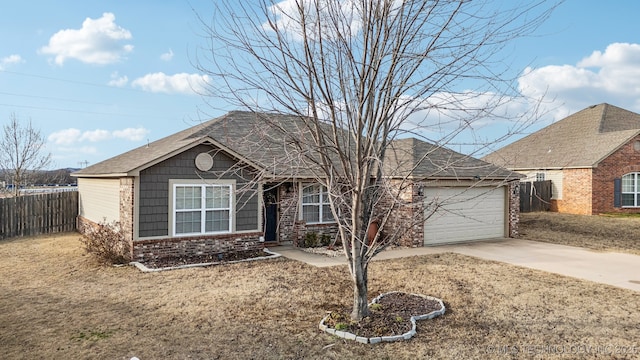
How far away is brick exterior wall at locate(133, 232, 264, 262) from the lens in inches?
417

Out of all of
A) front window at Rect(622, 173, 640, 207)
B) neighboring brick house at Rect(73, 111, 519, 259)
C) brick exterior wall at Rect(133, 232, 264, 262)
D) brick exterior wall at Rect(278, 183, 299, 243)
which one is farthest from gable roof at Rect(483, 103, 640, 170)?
brick exterior wall at Rect(133, 232, 264, 262)

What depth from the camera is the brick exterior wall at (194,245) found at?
1059cm

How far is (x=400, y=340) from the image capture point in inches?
222

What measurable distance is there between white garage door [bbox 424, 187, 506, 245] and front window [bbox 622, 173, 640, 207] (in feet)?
38.6

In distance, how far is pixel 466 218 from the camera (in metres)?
14.4

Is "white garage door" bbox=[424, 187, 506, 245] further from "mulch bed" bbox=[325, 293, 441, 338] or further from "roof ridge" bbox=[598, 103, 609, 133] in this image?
"roof ridge" bbox=[598, 103, 609, 133]

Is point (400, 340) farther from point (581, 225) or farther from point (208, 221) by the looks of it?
point (581, 225)

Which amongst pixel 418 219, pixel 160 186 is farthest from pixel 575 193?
pixel 160 186

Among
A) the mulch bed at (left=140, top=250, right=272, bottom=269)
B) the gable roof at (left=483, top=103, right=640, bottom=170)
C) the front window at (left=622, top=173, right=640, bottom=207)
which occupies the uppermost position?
the gable roof at (left=483, top=103, right=640, bottom=170)

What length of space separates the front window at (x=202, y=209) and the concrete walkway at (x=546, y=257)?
2105mm

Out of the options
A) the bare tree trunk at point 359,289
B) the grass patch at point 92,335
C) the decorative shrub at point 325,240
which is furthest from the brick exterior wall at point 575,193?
the grass patch at point 92,335

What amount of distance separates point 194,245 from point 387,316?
661 cm

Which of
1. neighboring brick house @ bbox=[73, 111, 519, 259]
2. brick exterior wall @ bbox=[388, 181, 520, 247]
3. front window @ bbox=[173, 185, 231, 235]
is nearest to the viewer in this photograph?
neighboring brick house @ bbox=[73, 111, 519, 259]

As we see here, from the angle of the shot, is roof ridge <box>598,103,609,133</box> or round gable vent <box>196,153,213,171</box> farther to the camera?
roof ridge <box>598,103,609,133</box>
